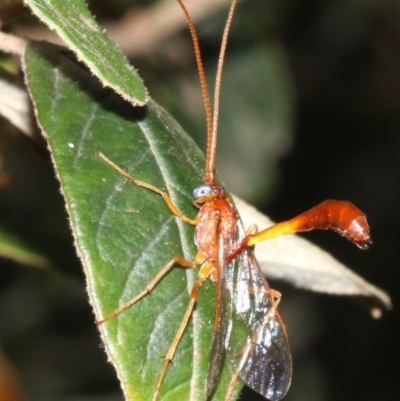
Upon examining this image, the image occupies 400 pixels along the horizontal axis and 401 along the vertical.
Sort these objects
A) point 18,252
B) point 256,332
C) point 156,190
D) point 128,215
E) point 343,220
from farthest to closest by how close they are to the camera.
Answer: point 18,252
point 256,332
point 343,220
point 156,190
point 128,215

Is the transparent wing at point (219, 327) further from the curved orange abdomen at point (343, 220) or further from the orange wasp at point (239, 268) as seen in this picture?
the curved orange abdomen at point (343, 220)

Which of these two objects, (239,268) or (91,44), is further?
(239,268)

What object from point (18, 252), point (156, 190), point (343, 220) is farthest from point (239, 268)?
point (18, 252)

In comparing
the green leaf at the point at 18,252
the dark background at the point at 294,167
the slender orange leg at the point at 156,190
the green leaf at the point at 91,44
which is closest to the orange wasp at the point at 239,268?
the slender orange leg at the point at 156,190

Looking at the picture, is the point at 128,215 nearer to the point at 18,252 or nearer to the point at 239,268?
the point at 239,268

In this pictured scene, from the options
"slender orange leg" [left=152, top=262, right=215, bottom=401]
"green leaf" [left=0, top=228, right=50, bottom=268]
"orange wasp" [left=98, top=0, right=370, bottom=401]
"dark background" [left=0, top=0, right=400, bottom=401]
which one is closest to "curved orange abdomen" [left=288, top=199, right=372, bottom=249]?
"orange wasp" [left=98, top=0, right=370, bottom=401]

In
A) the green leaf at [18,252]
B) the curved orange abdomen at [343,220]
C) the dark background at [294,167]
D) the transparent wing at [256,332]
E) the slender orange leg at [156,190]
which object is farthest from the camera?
the dark background at [294,167]

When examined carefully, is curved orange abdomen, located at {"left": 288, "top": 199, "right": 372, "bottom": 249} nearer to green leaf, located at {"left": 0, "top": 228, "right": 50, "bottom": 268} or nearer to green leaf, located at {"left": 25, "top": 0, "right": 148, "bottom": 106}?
green leaf, located at {"left": 25, "top": 0, "right": 148, "bottom": 106}
